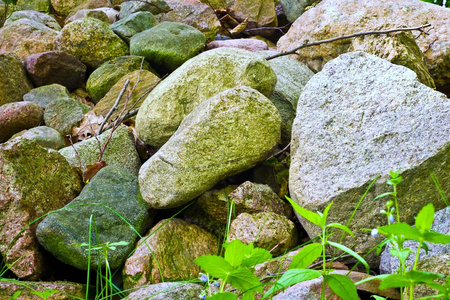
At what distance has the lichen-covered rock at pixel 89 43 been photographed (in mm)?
5352

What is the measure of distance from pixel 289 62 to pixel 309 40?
0.23 m

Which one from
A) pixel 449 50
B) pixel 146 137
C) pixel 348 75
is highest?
pixel 348 75

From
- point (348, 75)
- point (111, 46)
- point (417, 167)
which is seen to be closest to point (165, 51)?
point (111, 46)

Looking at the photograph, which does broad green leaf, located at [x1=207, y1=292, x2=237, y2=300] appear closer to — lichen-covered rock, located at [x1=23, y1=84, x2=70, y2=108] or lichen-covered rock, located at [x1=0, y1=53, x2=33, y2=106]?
lichen-covered rock, located at [x1=23, y1=84, x2=70, y2=108]

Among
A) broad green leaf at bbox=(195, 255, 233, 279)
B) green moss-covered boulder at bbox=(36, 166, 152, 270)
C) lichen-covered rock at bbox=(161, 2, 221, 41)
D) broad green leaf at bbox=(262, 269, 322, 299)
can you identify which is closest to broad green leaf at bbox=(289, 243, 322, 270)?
broad green leaf at bbox=(262, 269, 322, 299)

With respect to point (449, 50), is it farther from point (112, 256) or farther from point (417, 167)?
point (112, 256)

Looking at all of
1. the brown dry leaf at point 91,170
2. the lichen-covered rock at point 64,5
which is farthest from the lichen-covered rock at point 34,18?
the brown dry leaf at point 91,170

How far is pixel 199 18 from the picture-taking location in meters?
6.27

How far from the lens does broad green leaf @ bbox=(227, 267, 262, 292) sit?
1087mm

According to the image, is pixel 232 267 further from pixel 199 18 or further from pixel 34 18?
pixel 34 18

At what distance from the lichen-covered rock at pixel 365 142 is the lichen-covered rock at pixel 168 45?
230 centimetres

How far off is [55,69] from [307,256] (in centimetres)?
472

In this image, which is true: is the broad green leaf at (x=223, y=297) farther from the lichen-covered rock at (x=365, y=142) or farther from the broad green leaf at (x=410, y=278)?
the lichen-covered rock at (x=365, y=142)

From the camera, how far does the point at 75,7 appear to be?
832cm
